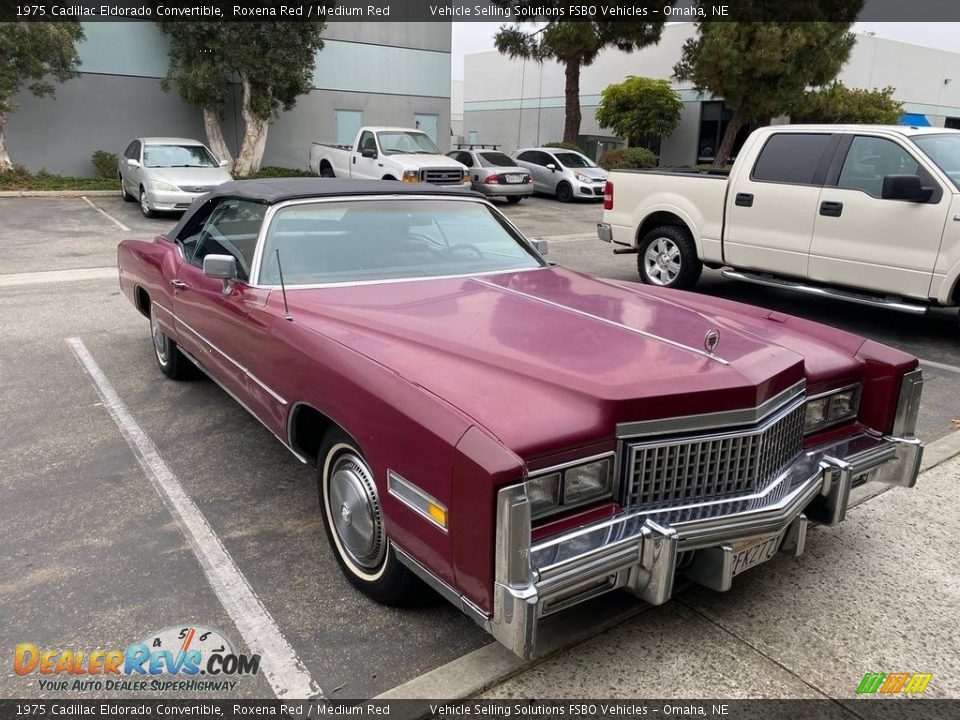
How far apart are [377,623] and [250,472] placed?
1641 mm

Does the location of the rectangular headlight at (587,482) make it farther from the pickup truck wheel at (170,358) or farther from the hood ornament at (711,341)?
the pickup truck wheel at (170,358)

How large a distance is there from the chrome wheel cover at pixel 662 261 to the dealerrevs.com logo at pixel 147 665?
23.4 feet

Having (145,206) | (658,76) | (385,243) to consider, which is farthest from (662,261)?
(658,76)

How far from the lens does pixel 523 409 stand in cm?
244

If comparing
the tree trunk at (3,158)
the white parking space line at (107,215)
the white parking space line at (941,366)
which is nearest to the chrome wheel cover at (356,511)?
the white parking space line at (941,366)

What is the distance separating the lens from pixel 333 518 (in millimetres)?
3154

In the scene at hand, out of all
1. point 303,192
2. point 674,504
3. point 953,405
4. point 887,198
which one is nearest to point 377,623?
point 674,504

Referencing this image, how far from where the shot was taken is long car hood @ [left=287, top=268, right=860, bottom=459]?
246 cm

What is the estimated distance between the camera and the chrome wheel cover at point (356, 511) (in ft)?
9.36

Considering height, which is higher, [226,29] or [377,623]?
[226,29]

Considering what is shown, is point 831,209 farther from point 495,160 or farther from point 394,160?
point 495,160

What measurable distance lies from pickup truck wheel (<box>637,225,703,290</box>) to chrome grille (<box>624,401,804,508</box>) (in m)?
6.06

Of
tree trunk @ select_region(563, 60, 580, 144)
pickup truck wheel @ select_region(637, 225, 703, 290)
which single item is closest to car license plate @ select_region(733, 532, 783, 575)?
pickup truck wheel @ select_region(637, 225, 703, 290)

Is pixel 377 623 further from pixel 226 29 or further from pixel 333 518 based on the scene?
pixel 226 29
